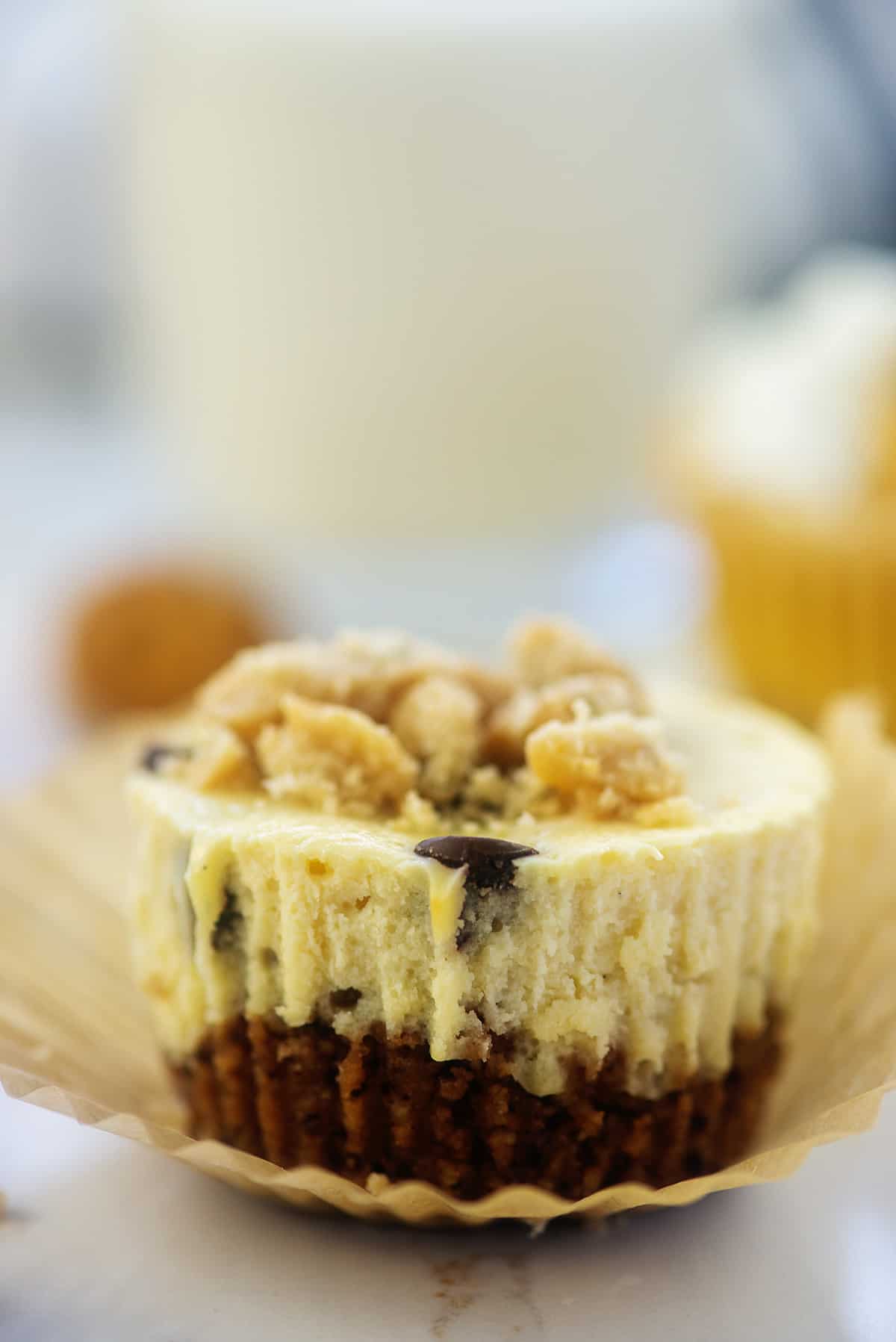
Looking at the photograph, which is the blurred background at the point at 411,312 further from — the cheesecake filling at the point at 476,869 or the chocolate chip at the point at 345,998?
the chocolate chip at the point at 345,998

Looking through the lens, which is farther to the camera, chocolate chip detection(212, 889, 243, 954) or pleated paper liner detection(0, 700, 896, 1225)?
chocolate chip detection(212, 889, 243, 954)

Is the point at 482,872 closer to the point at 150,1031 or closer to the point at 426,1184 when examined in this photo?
the point at 426,1184

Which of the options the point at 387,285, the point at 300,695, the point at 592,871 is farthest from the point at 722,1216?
the point at 387,285

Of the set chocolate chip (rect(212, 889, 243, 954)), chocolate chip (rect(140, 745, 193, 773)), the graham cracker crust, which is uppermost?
chocolate chip (rect(140, 745, 193, 773))

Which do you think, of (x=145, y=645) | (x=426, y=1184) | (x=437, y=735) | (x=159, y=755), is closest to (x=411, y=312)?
(x=145, y=645)

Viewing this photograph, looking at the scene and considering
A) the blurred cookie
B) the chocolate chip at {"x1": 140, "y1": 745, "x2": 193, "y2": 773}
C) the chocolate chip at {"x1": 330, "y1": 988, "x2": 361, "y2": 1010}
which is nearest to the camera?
the chocolate chip at {"x1": 330, "y1": 988, "x2": 361, "y2": 1010}

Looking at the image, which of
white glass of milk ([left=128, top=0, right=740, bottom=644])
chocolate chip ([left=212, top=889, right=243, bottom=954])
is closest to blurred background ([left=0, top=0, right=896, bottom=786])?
white glass of milk ([left=128, top=0, right=740, bottom=644])

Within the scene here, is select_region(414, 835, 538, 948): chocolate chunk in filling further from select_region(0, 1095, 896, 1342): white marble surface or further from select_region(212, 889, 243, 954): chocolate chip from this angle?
select_region(0, 1095, 896, 1342): white marble surface
